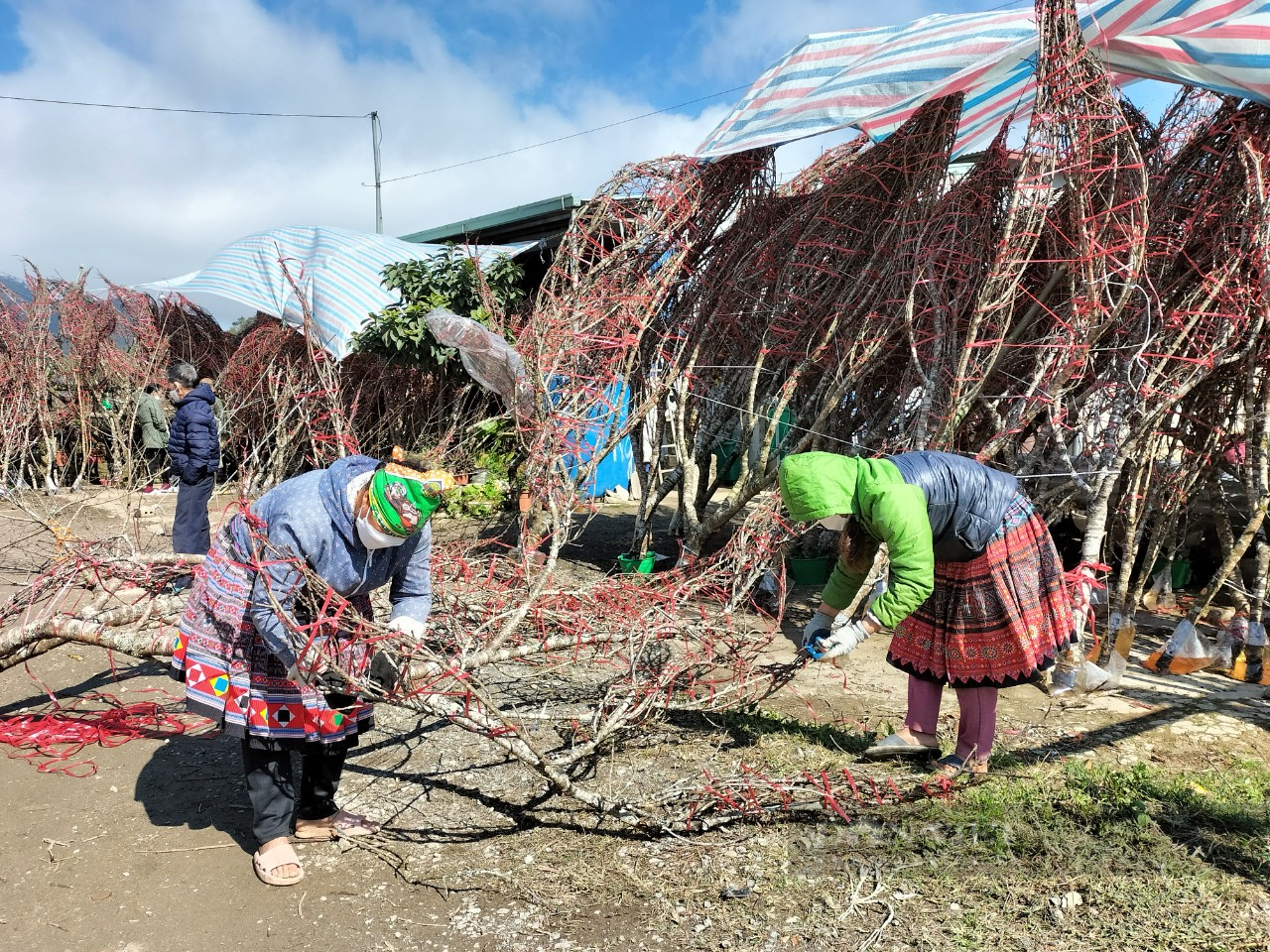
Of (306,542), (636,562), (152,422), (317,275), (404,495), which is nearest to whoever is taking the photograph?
(404,495)

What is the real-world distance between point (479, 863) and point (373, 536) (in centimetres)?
114

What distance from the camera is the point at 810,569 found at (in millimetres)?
5891

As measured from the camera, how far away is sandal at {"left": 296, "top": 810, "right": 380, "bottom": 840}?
270 centimetres

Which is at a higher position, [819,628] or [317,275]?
A: [317,275]

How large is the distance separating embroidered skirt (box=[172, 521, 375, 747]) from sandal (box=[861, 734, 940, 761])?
1948 millimetres

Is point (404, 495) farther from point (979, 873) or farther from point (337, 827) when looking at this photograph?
point (979, 873)

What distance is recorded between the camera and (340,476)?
2.30 m

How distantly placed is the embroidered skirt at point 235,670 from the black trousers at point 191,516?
3.77m

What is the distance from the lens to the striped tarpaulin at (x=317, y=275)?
8859mm

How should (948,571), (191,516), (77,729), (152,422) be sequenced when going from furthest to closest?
(152,422) → (191,516) → (77,729) → (948,571)

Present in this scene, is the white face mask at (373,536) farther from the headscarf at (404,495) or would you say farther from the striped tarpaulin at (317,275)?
the striped tarpaulin at (317,275)

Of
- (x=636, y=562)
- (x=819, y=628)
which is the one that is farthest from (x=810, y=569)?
(x=819, y=628)

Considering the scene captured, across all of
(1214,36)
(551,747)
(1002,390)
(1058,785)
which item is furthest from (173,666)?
(1214,36)

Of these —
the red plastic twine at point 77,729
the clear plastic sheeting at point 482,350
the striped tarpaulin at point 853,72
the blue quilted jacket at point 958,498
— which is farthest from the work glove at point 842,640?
the clear plastic sheeting at point 482,350
